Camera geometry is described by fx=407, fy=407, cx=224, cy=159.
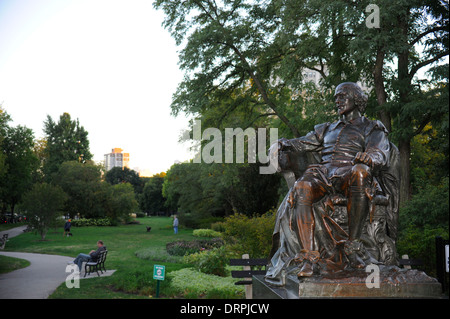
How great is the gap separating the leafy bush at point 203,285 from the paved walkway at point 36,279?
272 centimetres

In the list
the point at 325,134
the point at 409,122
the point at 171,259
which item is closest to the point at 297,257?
the point at 325,134

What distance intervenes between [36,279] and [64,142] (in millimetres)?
42436

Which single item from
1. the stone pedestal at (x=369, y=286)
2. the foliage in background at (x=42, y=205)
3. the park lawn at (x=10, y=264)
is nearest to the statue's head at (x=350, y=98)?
the stone pedestal at (x=369, y=286)

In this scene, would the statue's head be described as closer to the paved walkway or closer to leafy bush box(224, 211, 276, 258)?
leafy bush box(224, 211, 276, 258)

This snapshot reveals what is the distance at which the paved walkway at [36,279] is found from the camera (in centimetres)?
914

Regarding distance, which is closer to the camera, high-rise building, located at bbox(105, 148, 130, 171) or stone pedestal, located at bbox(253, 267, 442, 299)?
stone pedestal, located at bbox(253, 267, 442, 299)

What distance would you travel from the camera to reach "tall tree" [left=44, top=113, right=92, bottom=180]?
48.6 metres

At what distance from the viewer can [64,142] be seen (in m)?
50.8

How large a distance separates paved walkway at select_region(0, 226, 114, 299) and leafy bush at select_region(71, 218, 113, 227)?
912 inches

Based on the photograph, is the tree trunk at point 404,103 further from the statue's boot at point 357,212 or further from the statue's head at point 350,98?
the statue's boot at point 357,212

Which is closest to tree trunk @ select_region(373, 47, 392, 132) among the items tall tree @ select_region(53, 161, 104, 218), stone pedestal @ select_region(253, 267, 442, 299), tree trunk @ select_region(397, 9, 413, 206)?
tree trunk @ select_region(397, 9, 413, 206)

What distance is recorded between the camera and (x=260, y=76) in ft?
58.9
